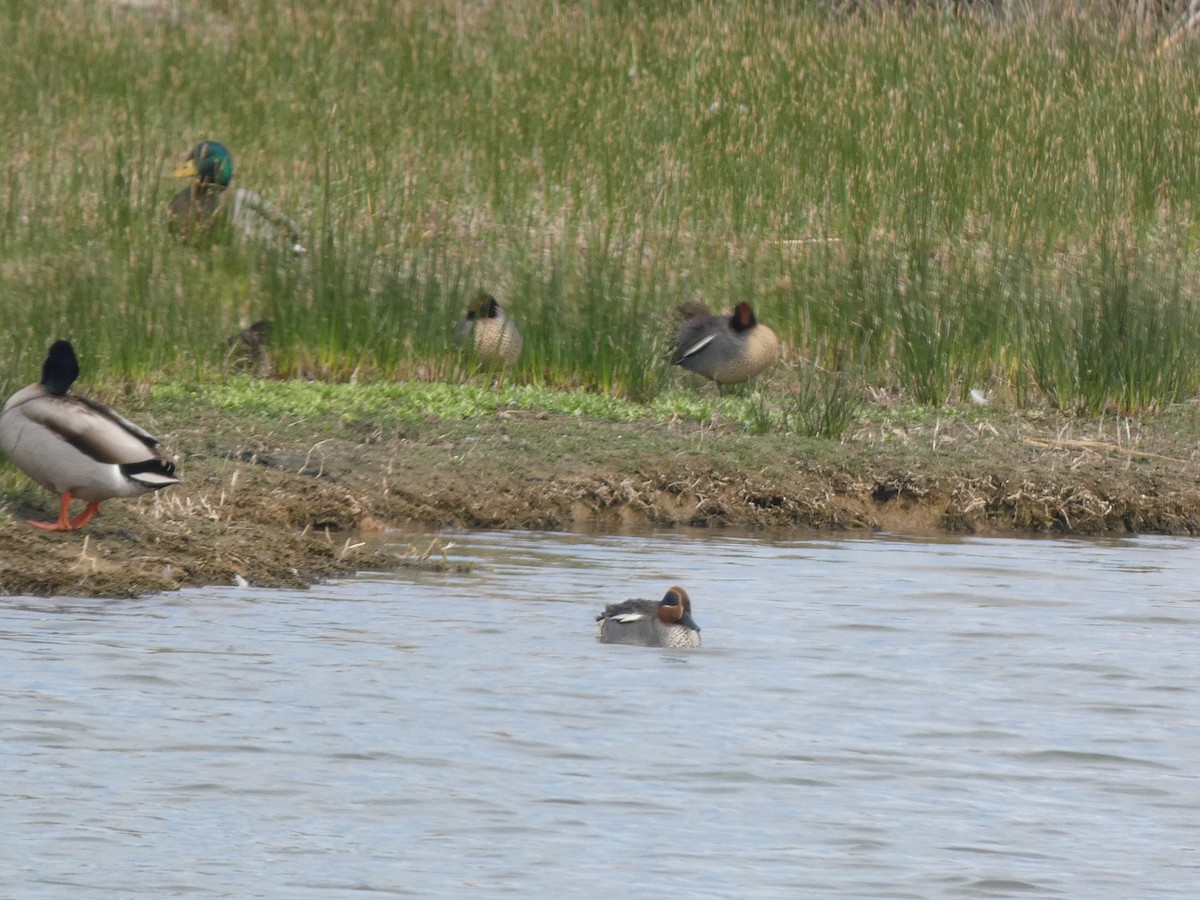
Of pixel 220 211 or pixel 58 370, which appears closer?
pixel 58 370

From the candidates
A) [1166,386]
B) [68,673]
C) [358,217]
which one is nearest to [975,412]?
[1166,386]

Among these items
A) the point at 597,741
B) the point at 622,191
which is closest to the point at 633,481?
the point at 597,741

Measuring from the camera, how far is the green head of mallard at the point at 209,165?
51.9ft

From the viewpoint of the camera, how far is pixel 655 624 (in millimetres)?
8305

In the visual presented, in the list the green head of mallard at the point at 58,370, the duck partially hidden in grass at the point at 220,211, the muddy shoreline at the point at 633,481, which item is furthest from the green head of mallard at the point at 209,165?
the green head of mallard at the point at 58,370

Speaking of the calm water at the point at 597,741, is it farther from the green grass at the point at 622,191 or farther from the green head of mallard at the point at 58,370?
the green grass at the point at 622,191

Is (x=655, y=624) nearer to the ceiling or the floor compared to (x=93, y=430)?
nearer to the floor

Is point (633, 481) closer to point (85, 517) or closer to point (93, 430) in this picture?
point (85, 517)

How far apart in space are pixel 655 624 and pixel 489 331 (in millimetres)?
5151

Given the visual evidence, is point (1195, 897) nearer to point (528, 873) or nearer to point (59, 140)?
point (528, 873)

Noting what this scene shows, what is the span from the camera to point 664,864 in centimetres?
565

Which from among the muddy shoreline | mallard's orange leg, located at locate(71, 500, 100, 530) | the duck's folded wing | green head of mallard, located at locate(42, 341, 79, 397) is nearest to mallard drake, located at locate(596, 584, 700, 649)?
the muddy shoreline

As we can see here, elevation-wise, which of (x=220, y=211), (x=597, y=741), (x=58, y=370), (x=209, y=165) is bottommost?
(x=597, y=741)

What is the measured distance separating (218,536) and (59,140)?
31.1ft
